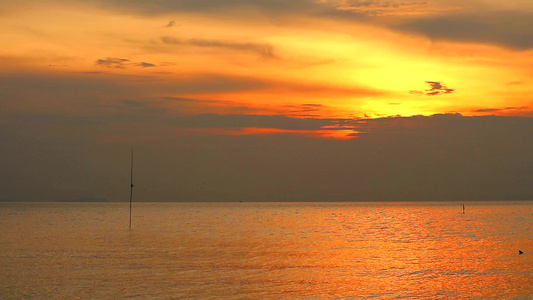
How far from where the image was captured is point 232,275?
52.2 metres

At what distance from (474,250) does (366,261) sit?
830 inches

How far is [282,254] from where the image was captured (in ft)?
231

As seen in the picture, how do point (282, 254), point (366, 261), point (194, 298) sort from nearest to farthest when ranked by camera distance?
point (194, 298), point (366, 261), point (282, 254)

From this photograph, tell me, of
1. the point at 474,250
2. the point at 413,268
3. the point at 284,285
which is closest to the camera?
the point at 284,285

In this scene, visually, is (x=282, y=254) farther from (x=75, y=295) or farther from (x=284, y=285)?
(x=75, y=295)

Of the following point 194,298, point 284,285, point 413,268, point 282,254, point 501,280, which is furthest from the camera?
point 282,254

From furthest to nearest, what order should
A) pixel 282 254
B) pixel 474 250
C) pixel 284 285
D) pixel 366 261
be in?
pixel 474 250, pixel 282 254, pixel 366 261, pixel 284 285

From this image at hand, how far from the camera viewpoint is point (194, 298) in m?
41.4

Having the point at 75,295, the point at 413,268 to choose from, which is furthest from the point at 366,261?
the point at 75,295

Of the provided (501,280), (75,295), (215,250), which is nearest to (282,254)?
(215,250)

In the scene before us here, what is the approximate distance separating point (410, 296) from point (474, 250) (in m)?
37.6

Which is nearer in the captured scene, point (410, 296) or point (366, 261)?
point (410, 296)

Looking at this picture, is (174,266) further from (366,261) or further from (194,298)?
(366,261)

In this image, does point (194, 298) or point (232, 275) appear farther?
point (232, 275)
